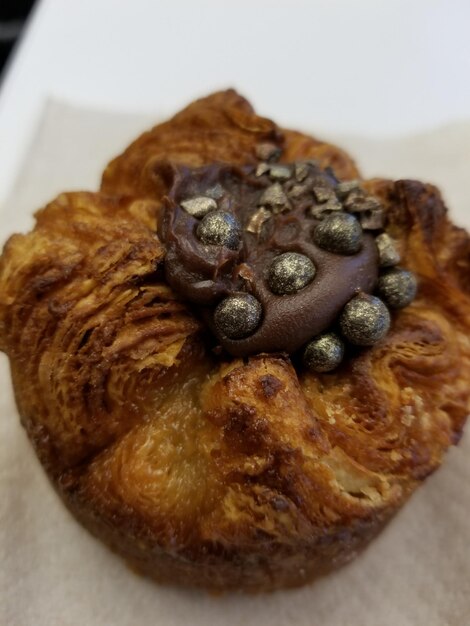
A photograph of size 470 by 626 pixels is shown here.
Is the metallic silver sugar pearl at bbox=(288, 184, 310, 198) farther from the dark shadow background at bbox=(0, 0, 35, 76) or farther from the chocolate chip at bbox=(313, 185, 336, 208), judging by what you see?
the dark shadow background at bbox=(0, 0, 35, 76)

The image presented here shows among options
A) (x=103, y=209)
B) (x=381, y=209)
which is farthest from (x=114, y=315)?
(x=381, y=209)

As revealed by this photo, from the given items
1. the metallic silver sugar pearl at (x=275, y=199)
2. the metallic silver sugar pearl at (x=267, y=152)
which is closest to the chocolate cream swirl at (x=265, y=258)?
the metallic silver sugar pearl at (x=275, y=199)

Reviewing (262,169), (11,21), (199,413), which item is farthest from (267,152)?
(11,21)

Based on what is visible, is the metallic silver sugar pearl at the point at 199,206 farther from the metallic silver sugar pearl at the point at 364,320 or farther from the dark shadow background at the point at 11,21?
the dark shadow background at the point at 11,21

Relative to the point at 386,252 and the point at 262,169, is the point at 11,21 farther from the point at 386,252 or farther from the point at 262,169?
the point at 386,252

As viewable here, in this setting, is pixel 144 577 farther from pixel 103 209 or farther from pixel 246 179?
pixel 246 179

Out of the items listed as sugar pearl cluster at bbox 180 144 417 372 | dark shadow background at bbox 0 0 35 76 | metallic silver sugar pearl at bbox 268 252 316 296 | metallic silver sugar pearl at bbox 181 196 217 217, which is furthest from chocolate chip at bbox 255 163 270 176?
dark shadow background at bbox 0 0 35 76
